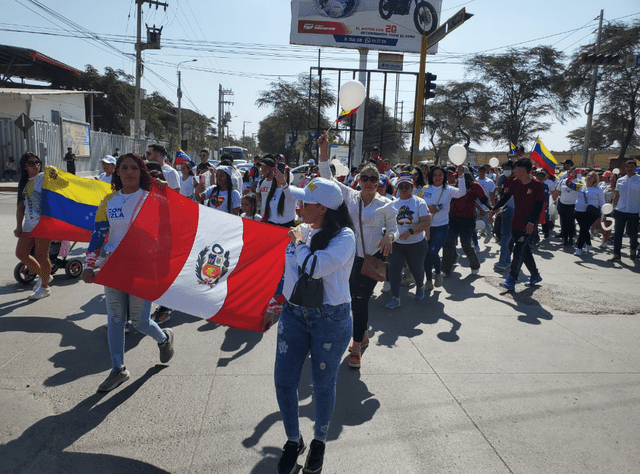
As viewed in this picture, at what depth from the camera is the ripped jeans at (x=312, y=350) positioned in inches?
109

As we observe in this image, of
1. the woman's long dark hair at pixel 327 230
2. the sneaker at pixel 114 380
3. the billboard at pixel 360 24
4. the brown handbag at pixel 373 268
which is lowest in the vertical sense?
the sneaker at pixel 114 380

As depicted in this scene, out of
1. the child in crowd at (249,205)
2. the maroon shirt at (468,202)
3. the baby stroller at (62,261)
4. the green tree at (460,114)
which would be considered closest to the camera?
the child in crowd at (249,205)

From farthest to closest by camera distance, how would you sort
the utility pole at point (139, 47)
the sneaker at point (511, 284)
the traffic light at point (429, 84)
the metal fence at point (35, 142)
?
the utility pole at point (139, 47), the metal fence at point (35, 142), the traffic light at point (429, 84), the sneaker at point (511, 284)

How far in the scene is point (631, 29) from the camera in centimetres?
2817

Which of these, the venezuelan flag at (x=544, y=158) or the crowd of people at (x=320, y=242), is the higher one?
the venezuelan flag at (x=544, y=158)

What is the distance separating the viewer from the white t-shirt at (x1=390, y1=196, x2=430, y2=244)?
6.09 metres

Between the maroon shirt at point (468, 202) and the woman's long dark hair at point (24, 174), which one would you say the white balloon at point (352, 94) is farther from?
the woman's long dark hair at point (24, 174)

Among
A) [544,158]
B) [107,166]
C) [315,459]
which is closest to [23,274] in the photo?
[107,166]

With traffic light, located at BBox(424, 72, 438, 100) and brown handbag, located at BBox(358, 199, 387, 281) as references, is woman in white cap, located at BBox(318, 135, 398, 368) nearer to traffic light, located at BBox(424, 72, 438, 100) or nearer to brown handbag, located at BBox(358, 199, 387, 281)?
brown handbag, located at BBox(358, 199, 387, 281)

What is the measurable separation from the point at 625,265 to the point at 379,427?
8.96 meters

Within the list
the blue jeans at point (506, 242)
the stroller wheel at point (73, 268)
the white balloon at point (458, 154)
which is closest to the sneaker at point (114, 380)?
the stroller wheel at point (73, 268)

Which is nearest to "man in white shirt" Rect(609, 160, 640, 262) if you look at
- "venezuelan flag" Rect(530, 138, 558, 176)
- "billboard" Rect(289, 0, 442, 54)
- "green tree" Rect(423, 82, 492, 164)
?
"venezuelan flag" Rect(530, 138, 558, 176)

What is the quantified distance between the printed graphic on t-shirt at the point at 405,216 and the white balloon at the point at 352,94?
1.56 meters

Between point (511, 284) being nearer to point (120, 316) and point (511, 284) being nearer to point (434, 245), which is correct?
point (434, 245)
